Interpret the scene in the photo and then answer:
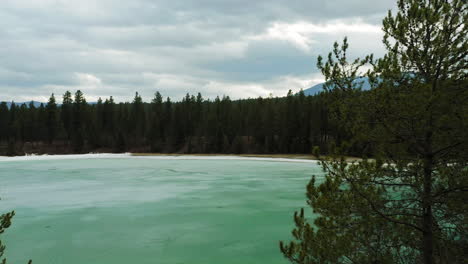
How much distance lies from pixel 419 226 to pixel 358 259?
4.02ft

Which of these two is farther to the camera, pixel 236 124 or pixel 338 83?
pixel 236 124

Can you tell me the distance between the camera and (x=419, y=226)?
593 cm

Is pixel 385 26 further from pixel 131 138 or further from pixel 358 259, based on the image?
pixel 131 138

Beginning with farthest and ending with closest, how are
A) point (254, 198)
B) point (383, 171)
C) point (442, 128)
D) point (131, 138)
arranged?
1. point (131, 138)
2. point (254, 198)
3. point (383, 171)
4. point (442, 128)

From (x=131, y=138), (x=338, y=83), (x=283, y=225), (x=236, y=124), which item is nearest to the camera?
(x=338, y=83)

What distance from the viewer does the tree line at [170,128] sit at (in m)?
69.8

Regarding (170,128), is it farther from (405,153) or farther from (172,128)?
(405,153)

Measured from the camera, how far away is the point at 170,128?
8244cm

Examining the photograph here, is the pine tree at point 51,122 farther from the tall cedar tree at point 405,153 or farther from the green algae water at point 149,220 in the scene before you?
the tall cedar tree at point 405,153

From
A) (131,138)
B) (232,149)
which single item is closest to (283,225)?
(232,149)

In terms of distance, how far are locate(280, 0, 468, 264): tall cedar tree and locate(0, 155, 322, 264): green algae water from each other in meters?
5.22

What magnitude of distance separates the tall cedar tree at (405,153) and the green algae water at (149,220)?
205 inches

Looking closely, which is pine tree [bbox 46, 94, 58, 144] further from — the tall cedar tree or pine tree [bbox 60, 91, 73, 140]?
the tall cedar tree

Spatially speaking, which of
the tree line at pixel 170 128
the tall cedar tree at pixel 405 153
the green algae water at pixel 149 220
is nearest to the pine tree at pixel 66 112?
the tree line at pixel 170 128
